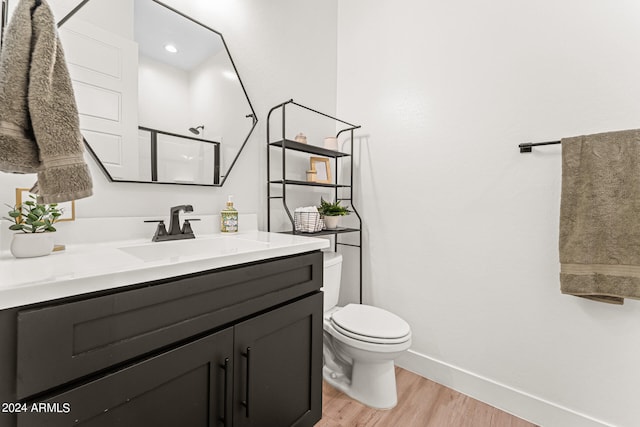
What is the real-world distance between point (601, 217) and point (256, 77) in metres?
1.83

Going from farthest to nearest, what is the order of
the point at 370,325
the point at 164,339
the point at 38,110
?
the point at 370,325
the point at 164,339
the point at 38,110

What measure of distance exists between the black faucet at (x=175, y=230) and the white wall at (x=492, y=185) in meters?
1.23

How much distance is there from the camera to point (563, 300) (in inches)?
54.2

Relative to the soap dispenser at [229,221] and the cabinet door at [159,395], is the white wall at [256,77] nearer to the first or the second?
the soap dispenser at [229,221]

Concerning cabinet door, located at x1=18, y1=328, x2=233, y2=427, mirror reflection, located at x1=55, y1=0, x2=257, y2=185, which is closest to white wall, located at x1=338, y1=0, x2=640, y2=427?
mirror reflection, located at x1=55, y1=0, x2=257, y2=185

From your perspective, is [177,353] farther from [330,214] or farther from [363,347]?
[330,214]

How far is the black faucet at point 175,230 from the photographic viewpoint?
118 centimetres

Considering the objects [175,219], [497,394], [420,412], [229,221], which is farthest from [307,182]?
[497,394]

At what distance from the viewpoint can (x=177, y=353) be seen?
775 mm

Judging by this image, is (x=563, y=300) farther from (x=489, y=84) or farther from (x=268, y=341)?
(x=268, y=341)

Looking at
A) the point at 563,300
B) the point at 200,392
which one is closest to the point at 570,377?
the point at 563,300

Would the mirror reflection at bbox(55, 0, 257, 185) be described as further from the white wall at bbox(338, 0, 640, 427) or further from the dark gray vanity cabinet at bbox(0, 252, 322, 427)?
the white wall at bbox(338, 0, 640, 427)

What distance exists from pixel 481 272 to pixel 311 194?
3.85ft

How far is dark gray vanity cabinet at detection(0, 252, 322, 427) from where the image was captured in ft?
1.88
